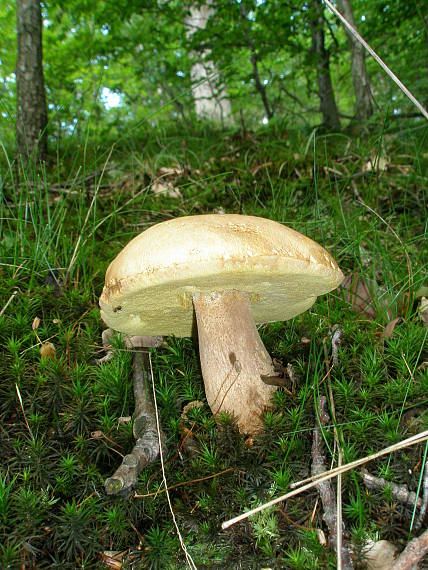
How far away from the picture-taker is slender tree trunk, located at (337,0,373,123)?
156 inches

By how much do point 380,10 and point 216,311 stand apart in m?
4.66

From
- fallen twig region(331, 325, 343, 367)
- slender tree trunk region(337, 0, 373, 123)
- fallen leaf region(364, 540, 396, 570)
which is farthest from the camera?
slender tree trunk region(337, 0, 373, 123)

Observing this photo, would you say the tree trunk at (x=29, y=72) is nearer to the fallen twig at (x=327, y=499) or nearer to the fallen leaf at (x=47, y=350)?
the fallen leaf at (x=47, y=350)

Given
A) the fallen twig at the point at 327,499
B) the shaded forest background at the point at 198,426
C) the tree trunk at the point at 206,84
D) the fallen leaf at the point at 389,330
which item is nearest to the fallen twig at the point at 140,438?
the shaded forest background at the point at 198,426

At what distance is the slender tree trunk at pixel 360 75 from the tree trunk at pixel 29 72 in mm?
2857

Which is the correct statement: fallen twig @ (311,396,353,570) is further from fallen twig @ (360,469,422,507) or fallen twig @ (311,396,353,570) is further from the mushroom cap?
the mushroom cap

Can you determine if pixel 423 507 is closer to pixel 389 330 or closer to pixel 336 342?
pixel 336 342

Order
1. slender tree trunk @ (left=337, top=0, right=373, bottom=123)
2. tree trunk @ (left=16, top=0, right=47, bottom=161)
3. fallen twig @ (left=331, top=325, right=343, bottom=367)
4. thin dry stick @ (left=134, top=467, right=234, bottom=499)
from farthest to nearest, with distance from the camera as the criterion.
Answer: slender tree trunk @ (left=337, top=0, right=373, bottom=123)
tree trunk @ (left=16, top=0, right=47, bottom=161)
fallen twig @ (left=331, top=325, right=343, bottom=367)
thin dry stick @ (left=134, top=467, right=234, bottom=499)

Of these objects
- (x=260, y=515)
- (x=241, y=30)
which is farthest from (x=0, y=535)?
(x=241, y=30)

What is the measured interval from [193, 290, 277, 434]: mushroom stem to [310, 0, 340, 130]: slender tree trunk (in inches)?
157

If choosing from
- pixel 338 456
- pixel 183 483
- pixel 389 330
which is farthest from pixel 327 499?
pixel 389 330

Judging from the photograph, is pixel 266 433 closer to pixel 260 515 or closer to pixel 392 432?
pixel 260 515

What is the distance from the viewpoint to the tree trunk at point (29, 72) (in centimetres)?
351

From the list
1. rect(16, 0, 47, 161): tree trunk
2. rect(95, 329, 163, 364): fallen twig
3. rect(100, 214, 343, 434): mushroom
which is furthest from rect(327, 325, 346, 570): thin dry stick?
rect(16, 0, 47, 161): tree trunk
